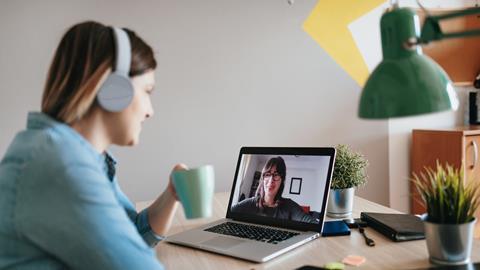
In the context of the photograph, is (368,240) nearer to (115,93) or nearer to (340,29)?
(115,93)

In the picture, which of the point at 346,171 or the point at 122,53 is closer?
the point at 122,53

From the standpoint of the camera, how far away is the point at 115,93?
0.83 metres

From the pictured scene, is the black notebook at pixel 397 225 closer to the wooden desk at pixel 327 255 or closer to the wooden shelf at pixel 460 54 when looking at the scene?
the wooden desk at pixel 327 255

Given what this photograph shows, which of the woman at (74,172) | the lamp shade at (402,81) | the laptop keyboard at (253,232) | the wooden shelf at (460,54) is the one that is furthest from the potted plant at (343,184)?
the wooden shelf at (460,54)

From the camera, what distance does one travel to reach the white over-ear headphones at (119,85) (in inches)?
32.5

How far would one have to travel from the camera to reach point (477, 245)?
3.33 feet

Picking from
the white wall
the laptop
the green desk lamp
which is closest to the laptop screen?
the laptop

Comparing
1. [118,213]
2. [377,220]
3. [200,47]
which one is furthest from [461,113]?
[118,213]

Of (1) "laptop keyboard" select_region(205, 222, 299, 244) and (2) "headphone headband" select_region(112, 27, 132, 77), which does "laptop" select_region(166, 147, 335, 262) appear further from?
→ (2) "headphone headband" select_region(112, 27, 132, 77)

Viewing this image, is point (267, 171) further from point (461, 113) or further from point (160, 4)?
point (461, 113)

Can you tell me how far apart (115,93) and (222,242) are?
0.50 metres

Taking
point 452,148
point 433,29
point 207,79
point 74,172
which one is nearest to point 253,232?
point 74,172

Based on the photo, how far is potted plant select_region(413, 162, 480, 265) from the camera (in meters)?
0.89

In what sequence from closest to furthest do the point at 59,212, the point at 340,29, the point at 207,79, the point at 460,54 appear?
the point at 59,212
the point at 207,79
the point at 340,29
the point at 460,54
